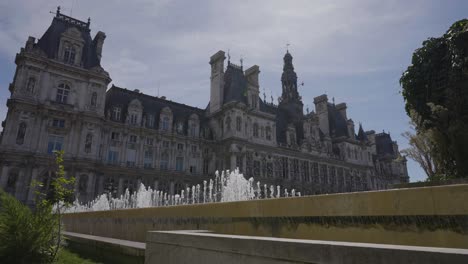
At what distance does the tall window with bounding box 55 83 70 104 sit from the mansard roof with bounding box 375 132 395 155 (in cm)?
6691

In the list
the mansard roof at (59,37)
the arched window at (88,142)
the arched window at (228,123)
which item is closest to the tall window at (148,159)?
the arched window at (88,142)

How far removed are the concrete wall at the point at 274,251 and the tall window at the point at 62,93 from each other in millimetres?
32177

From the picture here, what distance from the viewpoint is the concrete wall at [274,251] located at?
2.62 metres

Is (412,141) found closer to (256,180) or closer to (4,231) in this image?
(4,231)

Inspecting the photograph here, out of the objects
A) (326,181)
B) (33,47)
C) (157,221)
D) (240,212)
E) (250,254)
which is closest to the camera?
(250,254)

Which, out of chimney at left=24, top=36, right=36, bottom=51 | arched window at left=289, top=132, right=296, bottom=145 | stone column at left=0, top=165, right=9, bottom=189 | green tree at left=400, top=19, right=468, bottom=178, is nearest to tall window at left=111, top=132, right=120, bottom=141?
stone column at left=0, top=165, right=9, bottom=189

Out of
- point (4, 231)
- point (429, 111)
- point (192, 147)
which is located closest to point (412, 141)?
point (429, 111)

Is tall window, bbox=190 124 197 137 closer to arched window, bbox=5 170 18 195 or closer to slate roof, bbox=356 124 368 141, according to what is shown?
arched window, bbox=5 170 18 195

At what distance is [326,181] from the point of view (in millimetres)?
50812

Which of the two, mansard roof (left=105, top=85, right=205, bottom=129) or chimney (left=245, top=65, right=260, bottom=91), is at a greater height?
chimney (left=245, top=65, right=260, bottom=91)

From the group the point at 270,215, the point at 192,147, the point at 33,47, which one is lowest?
the point at 270,215

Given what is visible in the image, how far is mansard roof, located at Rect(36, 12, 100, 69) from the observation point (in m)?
33.8

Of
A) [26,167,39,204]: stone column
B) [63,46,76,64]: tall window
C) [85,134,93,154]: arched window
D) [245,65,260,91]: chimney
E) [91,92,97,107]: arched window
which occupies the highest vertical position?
[245,65,260,91]: chimney

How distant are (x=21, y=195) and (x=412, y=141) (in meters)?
31.8
